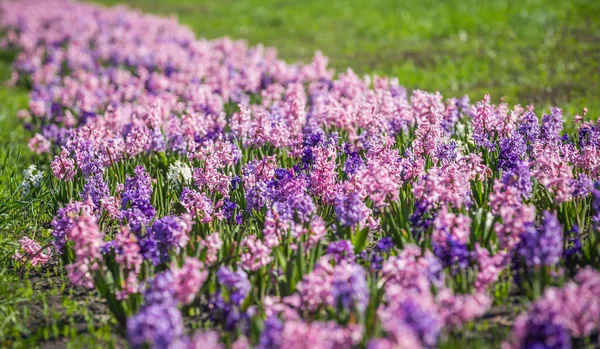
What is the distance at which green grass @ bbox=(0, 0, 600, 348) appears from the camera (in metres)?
4.87

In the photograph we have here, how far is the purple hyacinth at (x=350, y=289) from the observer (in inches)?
145

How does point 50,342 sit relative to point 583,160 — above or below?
below

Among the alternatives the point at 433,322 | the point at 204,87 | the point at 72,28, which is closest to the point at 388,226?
the point at 433,322

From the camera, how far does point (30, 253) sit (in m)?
5.31

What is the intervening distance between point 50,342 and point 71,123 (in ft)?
16.0

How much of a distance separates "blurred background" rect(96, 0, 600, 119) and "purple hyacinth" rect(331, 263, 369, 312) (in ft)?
19.1

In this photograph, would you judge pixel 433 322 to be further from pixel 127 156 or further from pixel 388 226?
pixel 127 156

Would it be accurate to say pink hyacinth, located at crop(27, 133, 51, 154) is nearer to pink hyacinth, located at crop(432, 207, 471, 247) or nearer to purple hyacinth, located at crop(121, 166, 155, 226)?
purple hyacinth, located at crop(121, 166, 155, 226)

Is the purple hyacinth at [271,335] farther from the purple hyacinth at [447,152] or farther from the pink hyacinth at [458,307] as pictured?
the purple hyacinth at [447,152]

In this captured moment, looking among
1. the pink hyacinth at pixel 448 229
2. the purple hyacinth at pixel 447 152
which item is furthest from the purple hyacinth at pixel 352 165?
the pink hyacinth at pixel 448 229

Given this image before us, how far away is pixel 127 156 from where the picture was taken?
274 inches

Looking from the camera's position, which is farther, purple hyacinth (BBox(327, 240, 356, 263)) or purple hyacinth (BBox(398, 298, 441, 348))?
purple hyacinth (BBox(327, 240, 356, 263))

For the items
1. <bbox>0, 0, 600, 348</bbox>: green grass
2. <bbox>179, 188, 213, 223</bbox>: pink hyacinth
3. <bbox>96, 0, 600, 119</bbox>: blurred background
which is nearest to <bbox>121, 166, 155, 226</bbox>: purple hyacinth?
<bbox>179, 188, 213, 223</bbox>: pink hyacinth

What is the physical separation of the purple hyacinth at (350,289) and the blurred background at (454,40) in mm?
5835
